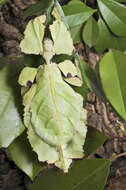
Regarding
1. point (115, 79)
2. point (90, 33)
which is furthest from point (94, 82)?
point (90, 33)

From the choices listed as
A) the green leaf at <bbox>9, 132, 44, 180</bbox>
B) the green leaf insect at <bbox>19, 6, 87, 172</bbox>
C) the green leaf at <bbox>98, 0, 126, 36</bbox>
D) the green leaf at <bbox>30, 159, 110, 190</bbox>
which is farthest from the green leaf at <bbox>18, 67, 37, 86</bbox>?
the green leaf at <bbox>98, 0, 126, 36</bbox>

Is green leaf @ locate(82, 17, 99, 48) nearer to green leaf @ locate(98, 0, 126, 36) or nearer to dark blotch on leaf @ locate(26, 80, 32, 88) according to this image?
green leaf @ locate(98, 0, 126, 36)

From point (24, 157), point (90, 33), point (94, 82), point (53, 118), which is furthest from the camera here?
point (90, 33)

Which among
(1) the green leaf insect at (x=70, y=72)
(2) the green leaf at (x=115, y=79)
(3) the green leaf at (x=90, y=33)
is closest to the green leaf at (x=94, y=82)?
(2) the green leaf at (x=115, y=79)

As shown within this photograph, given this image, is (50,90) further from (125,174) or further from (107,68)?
(125,174)

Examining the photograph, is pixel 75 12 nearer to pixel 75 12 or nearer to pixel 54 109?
pixel 75 12

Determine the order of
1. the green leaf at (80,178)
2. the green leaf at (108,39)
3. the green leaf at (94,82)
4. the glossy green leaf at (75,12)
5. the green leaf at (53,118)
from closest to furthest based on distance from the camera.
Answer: the green leaf at (53,118) → the green leaf at (80,178) → the green leaf at (94,82) → the glossy green leaf at (75,12) → the green leaf at (108,39)

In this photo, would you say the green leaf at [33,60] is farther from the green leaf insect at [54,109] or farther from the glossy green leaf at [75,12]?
the glossy green leaf at [75,12]
